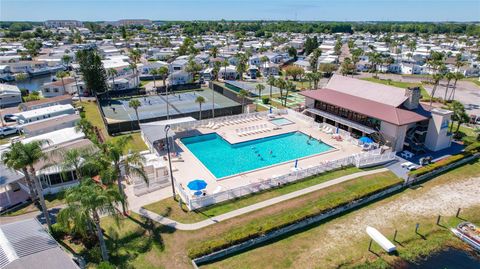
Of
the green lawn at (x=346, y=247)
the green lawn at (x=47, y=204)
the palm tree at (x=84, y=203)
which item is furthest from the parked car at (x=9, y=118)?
the green lawn at (x=346, y=247)

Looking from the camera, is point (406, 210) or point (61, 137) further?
point (61, 137)

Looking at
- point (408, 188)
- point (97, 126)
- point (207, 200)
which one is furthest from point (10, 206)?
point (408, 188)

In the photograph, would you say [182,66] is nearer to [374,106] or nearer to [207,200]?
[374,106]

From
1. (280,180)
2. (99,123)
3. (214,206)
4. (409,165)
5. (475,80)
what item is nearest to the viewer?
(214,206)

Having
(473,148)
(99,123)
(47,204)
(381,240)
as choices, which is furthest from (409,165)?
(99,123)

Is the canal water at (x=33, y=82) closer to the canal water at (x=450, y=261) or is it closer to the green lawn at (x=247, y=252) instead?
the green lawn at (x=247, y=252)

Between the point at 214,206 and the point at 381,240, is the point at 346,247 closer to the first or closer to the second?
the point at 381,240

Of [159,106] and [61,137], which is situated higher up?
[61,137]
